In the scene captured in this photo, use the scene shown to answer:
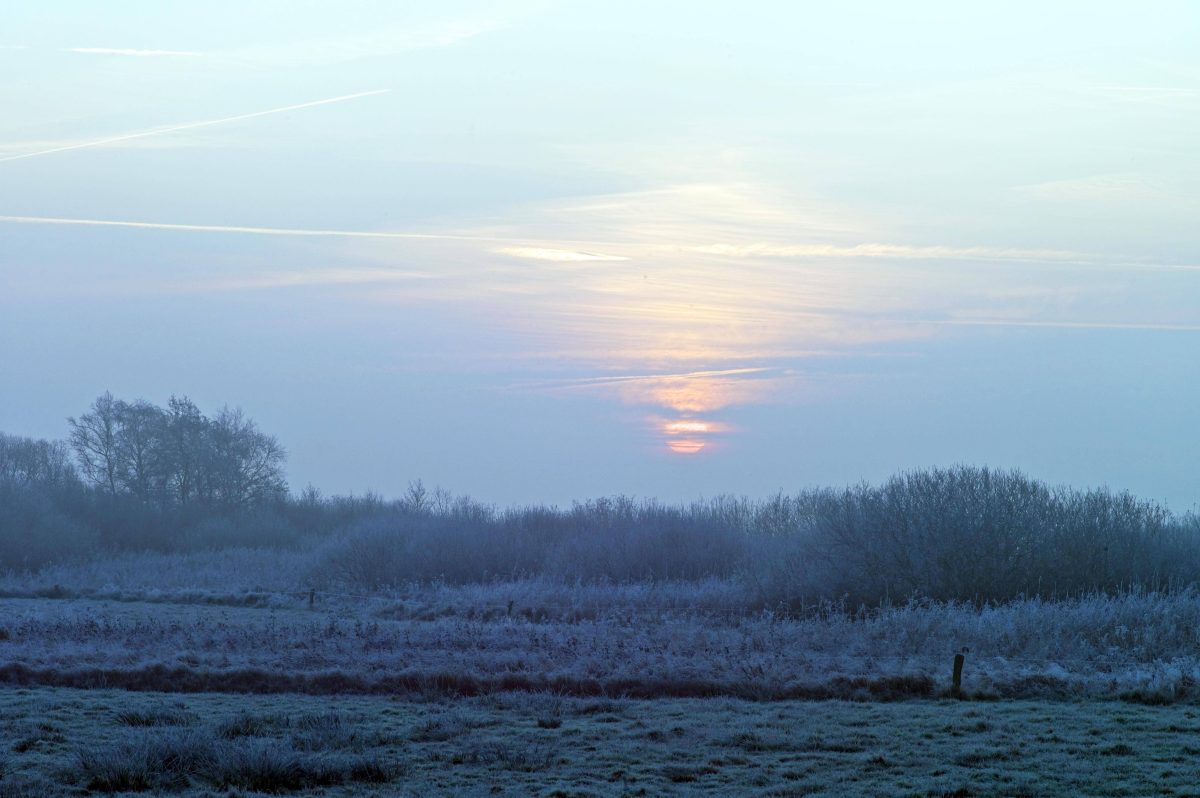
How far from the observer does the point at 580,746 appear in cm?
1171

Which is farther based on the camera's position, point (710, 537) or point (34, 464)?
point (34, 464)

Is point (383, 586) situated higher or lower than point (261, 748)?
lower

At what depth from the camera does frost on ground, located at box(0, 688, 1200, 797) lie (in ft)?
31.8

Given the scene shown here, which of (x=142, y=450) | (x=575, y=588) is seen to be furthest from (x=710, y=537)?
(x=142, y=450)

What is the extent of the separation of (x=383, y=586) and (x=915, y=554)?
797 inches

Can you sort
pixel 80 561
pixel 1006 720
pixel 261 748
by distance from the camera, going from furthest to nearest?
pixel 80 561 < pixel 1006 720 < pixel 261 748

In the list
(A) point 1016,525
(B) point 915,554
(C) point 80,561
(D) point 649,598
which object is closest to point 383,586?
(D) point 649,598

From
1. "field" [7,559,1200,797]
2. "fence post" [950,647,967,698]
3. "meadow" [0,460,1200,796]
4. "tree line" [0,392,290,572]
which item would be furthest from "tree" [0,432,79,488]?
"fence post" [950,647,967,698]

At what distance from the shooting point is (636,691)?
52.6 feet


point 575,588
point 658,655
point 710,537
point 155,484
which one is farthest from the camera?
point 155,484

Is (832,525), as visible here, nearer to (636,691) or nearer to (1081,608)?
(1081,608)

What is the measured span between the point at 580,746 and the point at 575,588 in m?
21.4

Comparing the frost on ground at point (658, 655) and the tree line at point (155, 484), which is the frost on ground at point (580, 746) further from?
the tree line at point (155, 484)

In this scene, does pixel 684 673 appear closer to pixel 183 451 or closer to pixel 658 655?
pixel 658 655
